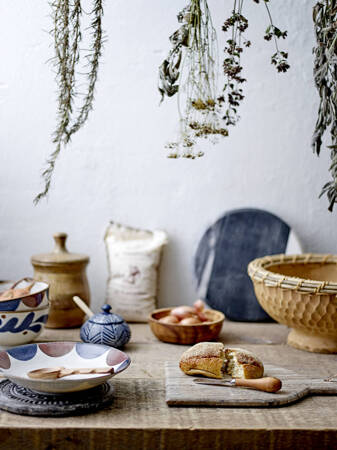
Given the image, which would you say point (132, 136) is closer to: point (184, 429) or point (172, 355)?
point (172, 355)

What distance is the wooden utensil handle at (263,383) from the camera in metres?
1.27

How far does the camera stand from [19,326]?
1.54 metres

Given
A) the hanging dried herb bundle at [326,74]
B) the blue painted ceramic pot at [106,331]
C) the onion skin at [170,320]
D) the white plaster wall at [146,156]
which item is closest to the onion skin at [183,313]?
the onion skin at [170,320]

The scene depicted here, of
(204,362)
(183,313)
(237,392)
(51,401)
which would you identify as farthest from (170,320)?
(51,401)

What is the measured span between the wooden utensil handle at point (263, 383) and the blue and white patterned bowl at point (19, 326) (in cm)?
57

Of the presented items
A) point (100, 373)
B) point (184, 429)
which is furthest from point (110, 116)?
point (184, 429)

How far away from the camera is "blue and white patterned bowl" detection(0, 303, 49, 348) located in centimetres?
152

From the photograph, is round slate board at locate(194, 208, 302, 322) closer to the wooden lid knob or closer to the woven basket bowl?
the woven basket bowl

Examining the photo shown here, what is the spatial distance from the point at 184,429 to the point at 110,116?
1.15m

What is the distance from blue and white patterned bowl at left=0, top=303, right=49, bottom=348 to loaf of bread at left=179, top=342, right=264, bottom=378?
1.39 feet

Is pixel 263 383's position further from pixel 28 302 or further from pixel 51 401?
pixel 28 302

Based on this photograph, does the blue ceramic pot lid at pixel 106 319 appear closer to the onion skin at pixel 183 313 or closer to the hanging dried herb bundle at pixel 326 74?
the onion skin at pixel 183 313

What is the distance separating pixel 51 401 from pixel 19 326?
39cm

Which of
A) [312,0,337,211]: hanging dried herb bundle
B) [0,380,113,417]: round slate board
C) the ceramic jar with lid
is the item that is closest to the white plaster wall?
the ceramic jar with lid
